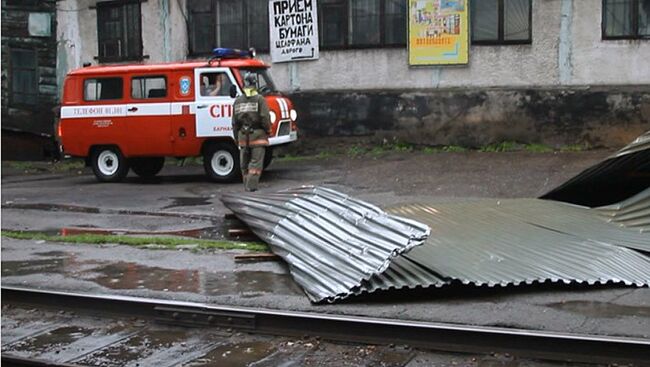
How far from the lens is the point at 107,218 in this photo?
1338 cm

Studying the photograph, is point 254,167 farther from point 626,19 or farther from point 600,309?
point 600,309

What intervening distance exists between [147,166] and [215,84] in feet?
9.88

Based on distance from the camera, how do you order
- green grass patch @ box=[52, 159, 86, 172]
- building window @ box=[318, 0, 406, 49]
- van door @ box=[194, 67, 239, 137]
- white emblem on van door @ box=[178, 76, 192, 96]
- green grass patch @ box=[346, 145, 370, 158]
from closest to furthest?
van door @ box=[194, 67, 239, 137] < white emblem on van door @ box=[178, 76, 192, 96] < building window @ box=[318, 0, 406, 49] < green grass patch @ box=[346, 145, 370, 158] < green grass patch @ box=[52, 159, 86, 172]

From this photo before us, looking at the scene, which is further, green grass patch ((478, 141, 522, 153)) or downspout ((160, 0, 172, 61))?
downspout ((160, 0, 172, 61))

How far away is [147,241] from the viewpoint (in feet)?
35.1

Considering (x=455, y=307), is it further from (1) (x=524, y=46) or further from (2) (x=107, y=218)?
(1) (x=524, y=46)

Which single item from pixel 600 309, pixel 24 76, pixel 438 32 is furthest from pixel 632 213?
pixel 24 76

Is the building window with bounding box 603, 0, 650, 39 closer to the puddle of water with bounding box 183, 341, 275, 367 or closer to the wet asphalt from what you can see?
the wet asphalt

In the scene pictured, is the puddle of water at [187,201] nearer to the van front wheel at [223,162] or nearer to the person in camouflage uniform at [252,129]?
the person in camouflage uniform at [252,129]

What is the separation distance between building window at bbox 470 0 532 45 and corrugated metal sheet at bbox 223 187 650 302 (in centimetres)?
934

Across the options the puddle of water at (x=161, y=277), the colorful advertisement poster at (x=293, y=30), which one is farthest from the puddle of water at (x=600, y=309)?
the colorful advertisement poster at (x=293, y=30)

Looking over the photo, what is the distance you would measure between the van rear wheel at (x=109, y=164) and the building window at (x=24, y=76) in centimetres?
624

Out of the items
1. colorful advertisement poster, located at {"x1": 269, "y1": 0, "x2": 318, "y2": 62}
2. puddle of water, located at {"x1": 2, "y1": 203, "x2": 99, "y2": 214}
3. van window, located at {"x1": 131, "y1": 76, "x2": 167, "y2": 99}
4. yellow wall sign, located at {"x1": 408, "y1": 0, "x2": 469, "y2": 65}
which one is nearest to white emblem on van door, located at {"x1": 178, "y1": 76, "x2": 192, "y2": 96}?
van window, located at {"x1": 131, "y1": 76, "x2": 167, "y2": 99}

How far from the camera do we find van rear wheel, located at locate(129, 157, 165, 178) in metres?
18.7
